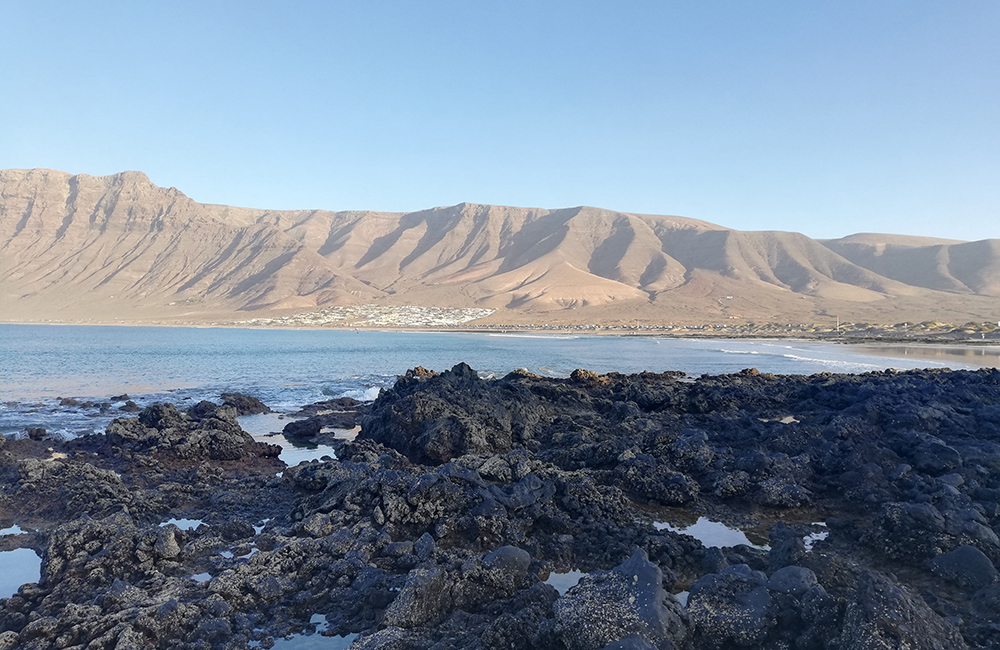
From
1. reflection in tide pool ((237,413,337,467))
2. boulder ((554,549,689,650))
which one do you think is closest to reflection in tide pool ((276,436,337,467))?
reflection in tide pool ((237,413,337,467))

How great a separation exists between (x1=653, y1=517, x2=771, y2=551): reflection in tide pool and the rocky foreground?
0.26 m

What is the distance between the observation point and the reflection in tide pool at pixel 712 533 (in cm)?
764

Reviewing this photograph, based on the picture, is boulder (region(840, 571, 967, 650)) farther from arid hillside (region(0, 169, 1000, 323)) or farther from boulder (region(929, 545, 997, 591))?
arid hillside (region(0, 169, 1000, 323))

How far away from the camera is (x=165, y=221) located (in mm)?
188250

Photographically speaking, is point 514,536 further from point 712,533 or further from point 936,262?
point 936,262

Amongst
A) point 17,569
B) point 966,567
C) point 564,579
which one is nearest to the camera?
point 966,567

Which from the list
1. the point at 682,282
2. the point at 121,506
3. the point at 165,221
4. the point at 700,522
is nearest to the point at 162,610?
the point at 121,506

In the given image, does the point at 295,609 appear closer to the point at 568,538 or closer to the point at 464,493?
the point at 464,493

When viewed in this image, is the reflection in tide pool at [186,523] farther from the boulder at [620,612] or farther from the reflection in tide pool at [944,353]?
the reflection in tide pool at [944,353]

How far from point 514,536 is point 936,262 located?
197334mm

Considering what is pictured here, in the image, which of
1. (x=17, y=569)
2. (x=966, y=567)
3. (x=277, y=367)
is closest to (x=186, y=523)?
(x=17, y=569)

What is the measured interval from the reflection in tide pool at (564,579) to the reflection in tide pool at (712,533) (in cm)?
184

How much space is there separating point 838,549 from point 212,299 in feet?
523

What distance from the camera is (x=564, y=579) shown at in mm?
6578
